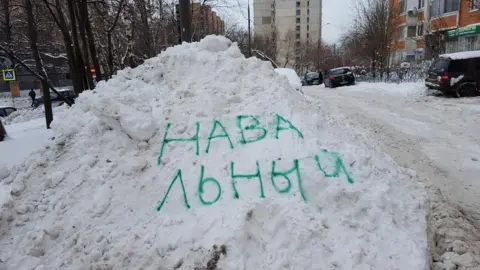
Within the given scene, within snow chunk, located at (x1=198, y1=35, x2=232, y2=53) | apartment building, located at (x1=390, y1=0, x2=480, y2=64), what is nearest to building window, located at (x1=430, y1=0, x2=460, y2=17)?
apartment building, located at (x1=390, y1=0, x2=480, y2=64)

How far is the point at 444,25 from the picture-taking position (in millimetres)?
27688

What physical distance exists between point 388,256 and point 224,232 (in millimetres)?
1458

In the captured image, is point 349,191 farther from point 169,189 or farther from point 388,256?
point 169,189

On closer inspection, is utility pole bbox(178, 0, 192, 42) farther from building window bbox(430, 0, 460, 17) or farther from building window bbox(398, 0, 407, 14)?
building window bbox(398, 0, 407, 14)

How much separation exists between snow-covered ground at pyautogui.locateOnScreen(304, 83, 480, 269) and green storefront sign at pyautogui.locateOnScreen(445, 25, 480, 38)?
1156 cm

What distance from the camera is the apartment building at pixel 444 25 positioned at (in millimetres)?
24239

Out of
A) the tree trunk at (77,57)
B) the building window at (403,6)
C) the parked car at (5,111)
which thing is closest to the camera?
the tree trunk at (77,57)

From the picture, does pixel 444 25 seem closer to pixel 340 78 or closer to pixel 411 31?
pixel 340 78

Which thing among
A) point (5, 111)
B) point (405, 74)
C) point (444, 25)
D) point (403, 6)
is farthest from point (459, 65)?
point (403, 6)

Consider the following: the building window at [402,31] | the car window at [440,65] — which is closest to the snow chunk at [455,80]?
the car window at [440,65]

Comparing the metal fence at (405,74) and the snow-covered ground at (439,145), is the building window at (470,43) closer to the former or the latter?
the metal fence at (405,74)

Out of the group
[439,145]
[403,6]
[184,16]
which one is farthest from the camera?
[403,6]

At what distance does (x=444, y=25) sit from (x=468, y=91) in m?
17.0

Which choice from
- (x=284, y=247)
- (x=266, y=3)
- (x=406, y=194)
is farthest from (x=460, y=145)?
(x=266, y=3)
